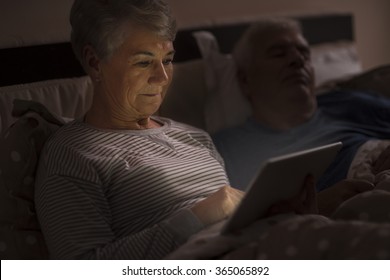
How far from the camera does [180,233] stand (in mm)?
1190

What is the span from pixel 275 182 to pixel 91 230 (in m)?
0.34

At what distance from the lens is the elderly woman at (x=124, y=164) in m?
1.20

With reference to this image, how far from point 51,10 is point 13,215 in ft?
2.34

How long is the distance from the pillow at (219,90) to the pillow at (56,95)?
1.62 ft

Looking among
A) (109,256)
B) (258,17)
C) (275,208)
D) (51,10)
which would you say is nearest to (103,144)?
(109,256)

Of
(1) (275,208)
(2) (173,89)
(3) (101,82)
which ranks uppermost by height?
(3) (101,82)

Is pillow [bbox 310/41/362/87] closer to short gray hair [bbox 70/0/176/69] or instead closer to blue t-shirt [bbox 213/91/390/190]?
blue t-shirt [bbox 213/91/390/190]

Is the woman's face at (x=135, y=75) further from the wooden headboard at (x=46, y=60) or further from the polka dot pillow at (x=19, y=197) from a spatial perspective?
the wooden headboard at (x=46, y=60)

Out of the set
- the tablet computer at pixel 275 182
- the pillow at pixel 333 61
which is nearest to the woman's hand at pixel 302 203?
the tablet computer at pixel 275 182

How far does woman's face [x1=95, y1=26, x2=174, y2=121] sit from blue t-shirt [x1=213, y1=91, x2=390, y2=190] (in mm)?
613

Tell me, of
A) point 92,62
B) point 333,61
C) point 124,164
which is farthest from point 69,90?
point 333,61

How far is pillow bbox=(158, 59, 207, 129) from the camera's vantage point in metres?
2.04

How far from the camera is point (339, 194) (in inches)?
57.3

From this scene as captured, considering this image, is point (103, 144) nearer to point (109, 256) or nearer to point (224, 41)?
point (109, 256)
